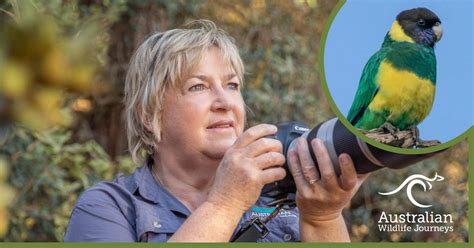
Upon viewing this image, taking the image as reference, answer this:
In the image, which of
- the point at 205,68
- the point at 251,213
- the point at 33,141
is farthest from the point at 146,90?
the point at 33,141

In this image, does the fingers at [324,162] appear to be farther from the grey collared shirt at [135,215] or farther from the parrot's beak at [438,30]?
the parrot's beak at [438,30]

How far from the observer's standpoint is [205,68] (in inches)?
40.4

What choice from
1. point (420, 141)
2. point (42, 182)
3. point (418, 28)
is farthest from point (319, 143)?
point (42, 182)

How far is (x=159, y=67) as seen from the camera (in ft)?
3.37

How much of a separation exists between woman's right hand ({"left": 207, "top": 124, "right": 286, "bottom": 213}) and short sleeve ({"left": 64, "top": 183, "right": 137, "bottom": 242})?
0.13 meters

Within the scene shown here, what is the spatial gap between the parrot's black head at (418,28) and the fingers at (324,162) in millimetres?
216

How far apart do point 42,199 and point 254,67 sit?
78 cm

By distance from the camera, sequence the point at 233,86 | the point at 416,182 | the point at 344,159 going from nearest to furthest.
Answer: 1. the point at 344,159
2. the point at 233,86
3. the point at 416,182

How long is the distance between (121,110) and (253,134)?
153 centimetres

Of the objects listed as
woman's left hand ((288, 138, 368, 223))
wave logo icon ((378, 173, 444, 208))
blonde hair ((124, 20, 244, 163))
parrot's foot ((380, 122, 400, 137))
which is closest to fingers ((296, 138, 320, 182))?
woman's left hand ((288, 138, 368, 223))

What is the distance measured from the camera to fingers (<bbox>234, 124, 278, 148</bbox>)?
0.85 metres

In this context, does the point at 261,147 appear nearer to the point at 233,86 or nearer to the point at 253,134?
the point at 253,134

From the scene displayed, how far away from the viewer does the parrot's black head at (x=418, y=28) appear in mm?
962

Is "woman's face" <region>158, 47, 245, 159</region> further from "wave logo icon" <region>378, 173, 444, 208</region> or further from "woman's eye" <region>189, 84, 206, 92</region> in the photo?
"wave logo icon" <region>378, 173, 444, 208</region>
